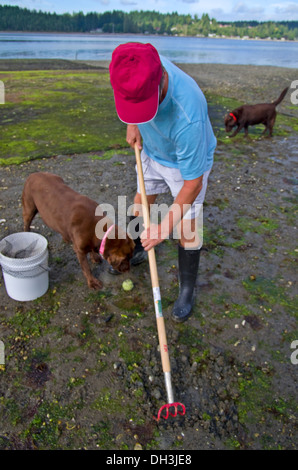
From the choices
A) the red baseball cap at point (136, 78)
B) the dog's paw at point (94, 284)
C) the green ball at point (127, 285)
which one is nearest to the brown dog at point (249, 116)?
the green ball at point (127, 285)

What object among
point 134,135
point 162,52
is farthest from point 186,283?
point 162,52

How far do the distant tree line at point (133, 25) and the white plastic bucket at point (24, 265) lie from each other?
406ft

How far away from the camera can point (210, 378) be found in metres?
3.09

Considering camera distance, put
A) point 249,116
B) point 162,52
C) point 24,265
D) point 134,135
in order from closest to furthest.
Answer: point 24,265
point 134,135
point 249,116
point 162,52

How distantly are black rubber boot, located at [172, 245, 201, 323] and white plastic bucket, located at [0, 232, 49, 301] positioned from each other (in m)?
1.46

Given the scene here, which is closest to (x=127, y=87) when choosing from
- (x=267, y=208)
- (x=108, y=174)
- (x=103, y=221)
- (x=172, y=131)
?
(x=172, y=131)

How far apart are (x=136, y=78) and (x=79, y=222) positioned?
1990 millimetres

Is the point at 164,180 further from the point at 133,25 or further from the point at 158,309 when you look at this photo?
the point at 133,25

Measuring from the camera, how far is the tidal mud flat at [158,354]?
2.69 metres

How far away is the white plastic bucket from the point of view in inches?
135

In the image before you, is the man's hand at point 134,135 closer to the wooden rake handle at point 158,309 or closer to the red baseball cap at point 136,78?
the wooden rake handle at point 158,309

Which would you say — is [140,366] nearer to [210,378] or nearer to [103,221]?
[210,378]

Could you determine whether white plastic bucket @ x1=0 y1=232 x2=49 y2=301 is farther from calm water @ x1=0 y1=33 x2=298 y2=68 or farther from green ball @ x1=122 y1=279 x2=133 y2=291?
calm water @ x1=0 y1=33 x2=298 y2=68

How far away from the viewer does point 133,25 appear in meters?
137
